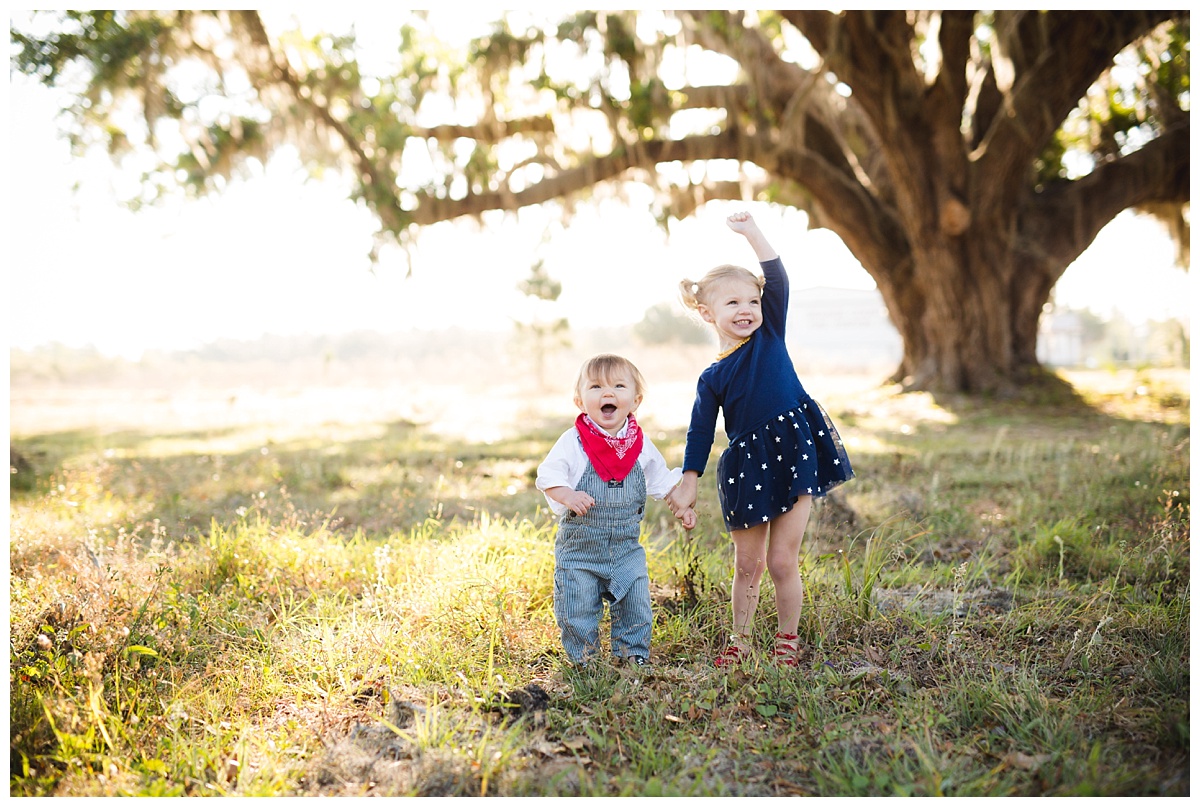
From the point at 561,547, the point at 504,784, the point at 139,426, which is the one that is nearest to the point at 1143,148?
the point at 561,547

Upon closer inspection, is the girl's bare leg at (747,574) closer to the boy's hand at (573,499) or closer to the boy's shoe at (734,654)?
the boy's shoe at (734,654)

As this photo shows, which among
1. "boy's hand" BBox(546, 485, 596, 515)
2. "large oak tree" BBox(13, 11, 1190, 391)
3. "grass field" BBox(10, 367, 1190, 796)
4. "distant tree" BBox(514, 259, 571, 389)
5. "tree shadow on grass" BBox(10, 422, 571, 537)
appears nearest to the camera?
"grass field" BBox(10, 367, 1190, 796)

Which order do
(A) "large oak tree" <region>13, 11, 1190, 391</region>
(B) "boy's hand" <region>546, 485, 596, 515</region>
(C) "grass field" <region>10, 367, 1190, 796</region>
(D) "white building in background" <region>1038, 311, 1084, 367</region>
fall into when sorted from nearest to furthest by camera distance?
(C) "grass field" <region>10, 367, 1190, 796</region>
(B) "boy's hand" <region>546, 485, 596, 515</region>
(A) "large oak tree" <region>13, 11, 1190, 391</region>
(D) "white building in background" <region>1038, 311, 1084, 367</region>

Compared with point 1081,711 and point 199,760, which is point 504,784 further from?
point 1081,711

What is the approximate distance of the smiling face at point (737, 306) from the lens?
2.77 m

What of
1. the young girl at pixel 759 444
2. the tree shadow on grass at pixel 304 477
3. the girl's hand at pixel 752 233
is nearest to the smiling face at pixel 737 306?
the young girl at pixel 759 444

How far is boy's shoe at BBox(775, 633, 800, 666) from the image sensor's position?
2.69 metres

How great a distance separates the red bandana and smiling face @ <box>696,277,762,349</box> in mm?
472

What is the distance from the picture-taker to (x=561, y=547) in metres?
2.82

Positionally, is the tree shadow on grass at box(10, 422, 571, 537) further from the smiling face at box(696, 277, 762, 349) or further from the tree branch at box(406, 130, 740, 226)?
the tree branch at box(406, 130, 740, 226)

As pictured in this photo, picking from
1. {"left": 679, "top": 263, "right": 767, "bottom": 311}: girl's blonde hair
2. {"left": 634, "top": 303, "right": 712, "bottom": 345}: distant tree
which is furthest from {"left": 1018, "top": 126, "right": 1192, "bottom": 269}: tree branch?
{"left": 634, "top": 303, "right": 712, "bottom": 345}: distant tree

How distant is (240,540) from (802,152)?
379 inches

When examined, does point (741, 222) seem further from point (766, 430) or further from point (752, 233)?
point (766, 430)
